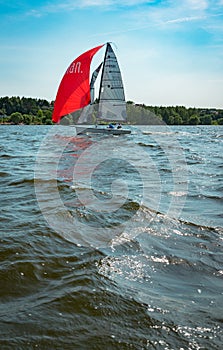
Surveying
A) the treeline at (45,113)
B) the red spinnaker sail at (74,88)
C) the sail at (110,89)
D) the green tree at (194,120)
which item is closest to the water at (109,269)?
the red spinnaker sail at (74,88)

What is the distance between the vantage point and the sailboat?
32.0 m

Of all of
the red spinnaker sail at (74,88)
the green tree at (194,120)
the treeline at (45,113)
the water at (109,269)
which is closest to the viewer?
the water at (109,269)

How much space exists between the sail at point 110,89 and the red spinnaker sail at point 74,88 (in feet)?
8.26

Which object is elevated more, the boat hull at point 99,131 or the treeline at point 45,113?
the treeline at point 45,113

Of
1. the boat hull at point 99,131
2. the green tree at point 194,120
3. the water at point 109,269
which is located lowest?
the water at point 109,269

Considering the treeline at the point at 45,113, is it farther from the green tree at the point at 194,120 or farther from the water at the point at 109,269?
the water at the point at 109,269

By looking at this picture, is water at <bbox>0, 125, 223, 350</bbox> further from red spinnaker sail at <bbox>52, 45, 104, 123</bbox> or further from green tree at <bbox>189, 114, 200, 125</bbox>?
green tree at <bbox>189, 114, 200, 125</bbox>

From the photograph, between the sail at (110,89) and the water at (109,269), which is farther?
the sail at (110,89)

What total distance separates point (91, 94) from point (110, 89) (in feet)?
6.95

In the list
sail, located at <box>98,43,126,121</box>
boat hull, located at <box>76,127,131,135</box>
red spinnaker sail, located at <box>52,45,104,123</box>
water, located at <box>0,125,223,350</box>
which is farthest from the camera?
sail, located at <box>98,43,126,121</box>

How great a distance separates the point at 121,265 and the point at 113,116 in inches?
1291

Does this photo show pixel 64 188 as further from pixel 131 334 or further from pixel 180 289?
pixel 131 334

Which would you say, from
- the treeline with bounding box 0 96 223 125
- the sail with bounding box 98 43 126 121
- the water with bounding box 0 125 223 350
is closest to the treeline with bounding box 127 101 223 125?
the treeline with bounding box 0 96 223 125

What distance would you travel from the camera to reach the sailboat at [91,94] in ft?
105
